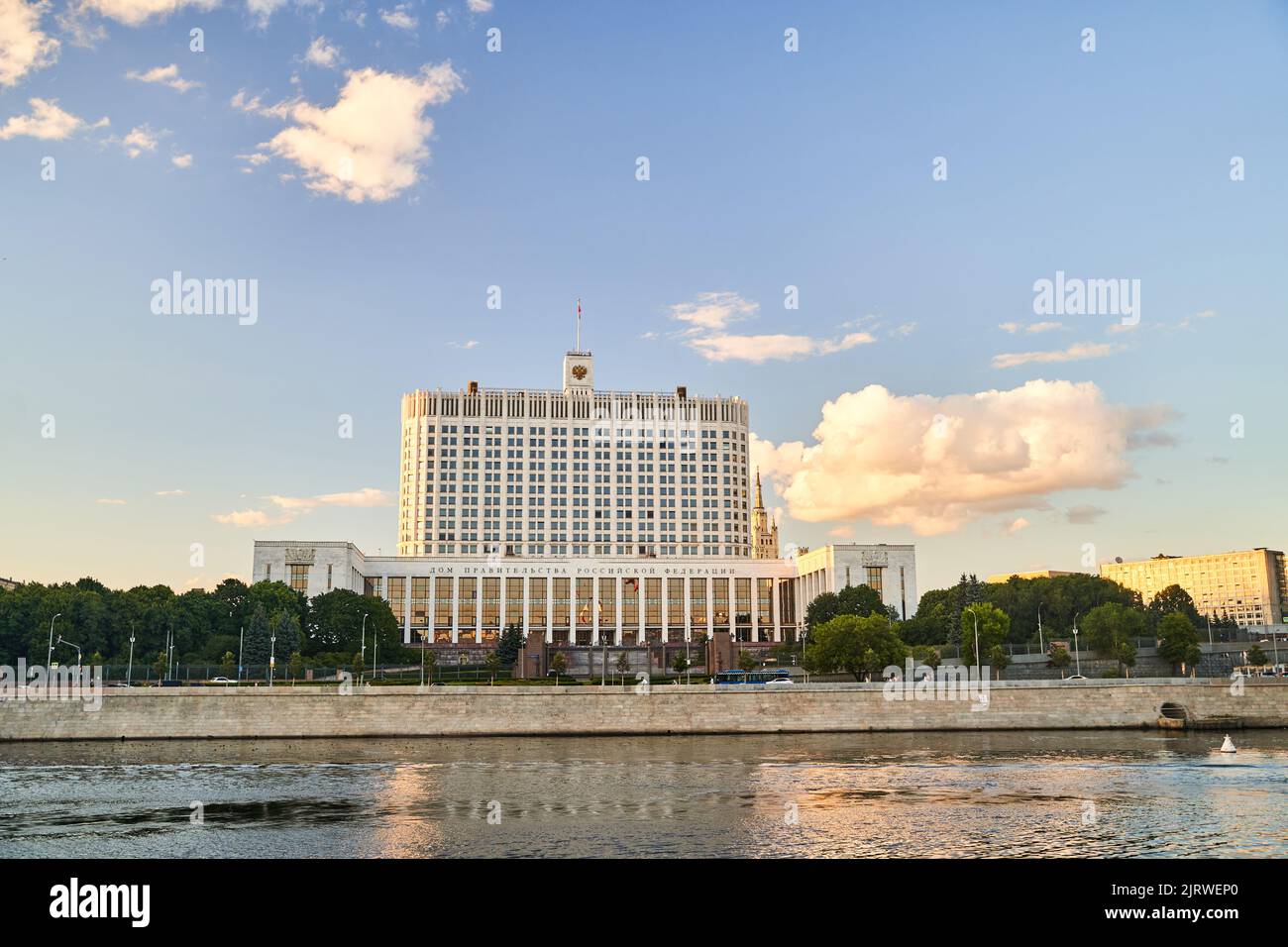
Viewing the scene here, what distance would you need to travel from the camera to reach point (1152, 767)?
54.6m

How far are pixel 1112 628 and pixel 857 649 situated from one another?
4292 cm

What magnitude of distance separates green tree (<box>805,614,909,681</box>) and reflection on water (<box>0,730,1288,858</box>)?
29222 mm

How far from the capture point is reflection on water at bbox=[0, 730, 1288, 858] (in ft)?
111

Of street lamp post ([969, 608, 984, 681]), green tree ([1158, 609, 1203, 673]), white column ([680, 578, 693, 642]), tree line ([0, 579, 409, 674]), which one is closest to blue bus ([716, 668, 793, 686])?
street lamp post ([969, 608, 984, 681])

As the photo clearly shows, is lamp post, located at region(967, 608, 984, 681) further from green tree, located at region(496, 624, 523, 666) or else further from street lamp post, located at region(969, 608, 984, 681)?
green tree, located at region(496, 624, 523, 666)

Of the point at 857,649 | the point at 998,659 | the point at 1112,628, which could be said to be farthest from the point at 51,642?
the point at 1112,628

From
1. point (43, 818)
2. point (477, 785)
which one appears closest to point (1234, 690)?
point (477, 785)

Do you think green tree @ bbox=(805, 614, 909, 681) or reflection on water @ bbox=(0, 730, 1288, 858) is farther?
green tree @ bbox=(805, 614, 909, 681)

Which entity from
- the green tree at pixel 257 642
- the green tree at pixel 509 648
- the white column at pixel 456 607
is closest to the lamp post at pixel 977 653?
the green tree at pixel 509 648

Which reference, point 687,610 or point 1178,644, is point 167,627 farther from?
point 1178,644
